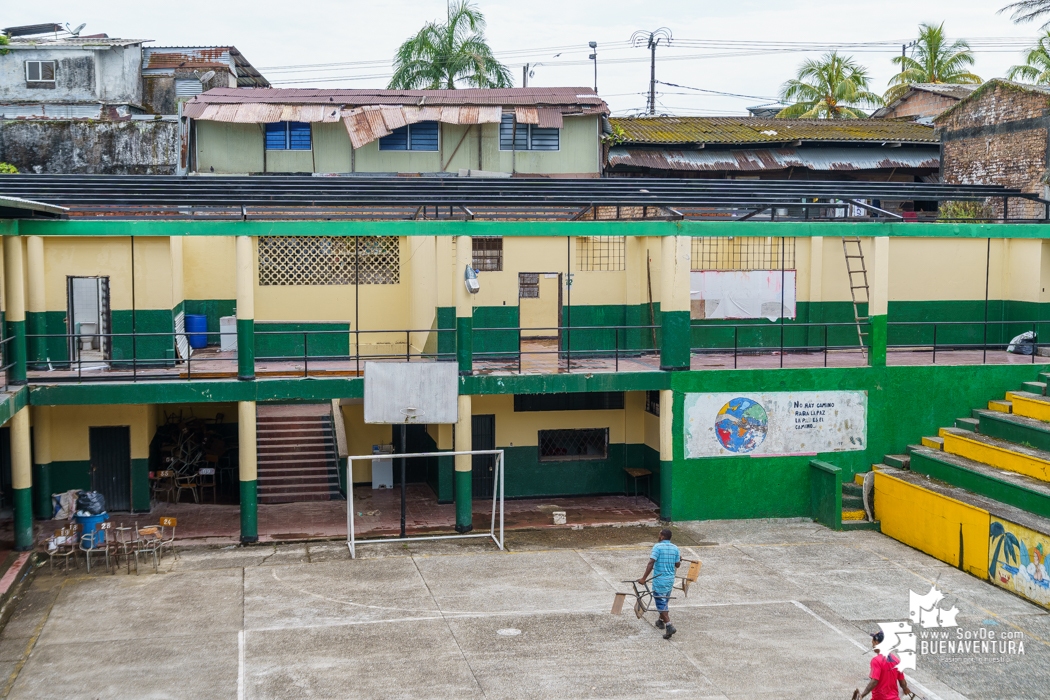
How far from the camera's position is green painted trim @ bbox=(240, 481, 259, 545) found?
17781mm

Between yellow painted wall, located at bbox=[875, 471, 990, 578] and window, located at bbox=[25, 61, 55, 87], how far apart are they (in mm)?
26661

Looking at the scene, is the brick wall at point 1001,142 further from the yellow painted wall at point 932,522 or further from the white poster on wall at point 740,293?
the yellow painted wall at point 932,522

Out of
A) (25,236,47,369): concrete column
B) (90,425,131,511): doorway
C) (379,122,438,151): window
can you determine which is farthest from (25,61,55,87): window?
(25,236,47,369): concrete column

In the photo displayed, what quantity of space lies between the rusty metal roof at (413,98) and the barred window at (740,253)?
25.5 feet

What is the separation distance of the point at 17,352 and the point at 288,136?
12811 millimetres

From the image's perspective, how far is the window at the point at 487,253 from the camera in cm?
2206

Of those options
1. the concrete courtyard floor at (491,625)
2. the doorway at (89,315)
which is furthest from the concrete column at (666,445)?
the doorway at (89,315)

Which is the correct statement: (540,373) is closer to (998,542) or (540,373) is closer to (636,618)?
(636,618)

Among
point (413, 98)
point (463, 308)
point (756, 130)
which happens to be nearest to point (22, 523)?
point (463, 308)

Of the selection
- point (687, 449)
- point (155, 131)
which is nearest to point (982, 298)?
point (687, 449)

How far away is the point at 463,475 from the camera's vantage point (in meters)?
18.6

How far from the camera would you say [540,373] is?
19031 millimetres

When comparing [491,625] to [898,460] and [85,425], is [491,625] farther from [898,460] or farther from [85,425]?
[85,425]

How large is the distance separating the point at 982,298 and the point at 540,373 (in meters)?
11.1
